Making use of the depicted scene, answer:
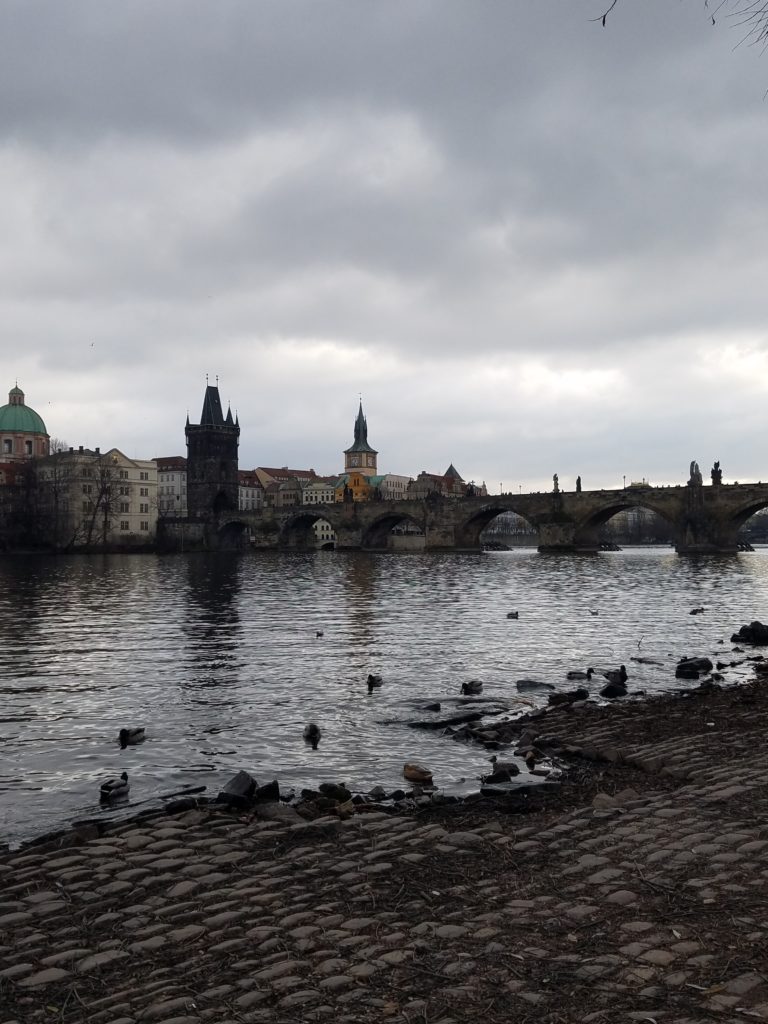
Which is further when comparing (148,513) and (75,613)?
(148,513)

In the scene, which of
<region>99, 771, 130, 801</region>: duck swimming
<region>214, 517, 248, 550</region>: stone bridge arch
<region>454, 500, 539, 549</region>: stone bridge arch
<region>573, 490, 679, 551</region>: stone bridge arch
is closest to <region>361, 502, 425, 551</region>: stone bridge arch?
<region>454, 500, 539, 549</region>: stone bridge arch

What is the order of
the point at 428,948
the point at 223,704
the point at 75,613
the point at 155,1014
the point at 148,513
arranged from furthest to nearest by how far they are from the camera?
the point at 148,513, the point at 75,613, the point at 223,704, the point at 428,948, the point at 155,1014

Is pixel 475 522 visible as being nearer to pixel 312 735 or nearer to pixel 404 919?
pixel 312 735

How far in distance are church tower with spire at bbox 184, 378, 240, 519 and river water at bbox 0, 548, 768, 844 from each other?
317ft

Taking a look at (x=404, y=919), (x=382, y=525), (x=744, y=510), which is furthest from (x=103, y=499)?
(x=404, y=919)

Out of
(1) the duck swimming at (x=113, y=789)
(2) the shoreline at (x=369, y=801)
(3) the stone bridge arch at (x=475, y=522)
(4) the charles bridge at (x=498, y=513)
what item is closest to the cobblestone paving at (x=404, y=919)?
(2) the shoreline at (x=369, y=801)

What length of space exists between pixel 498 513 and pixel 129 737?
90.6 m

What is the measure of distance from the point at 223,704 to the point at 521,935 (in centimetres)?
979

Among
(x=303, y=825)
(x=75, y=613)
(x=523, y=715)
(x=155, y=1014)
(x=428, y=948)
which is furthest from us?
(x=75, y=613)

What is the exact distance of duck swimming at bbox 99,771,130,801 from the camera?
869 cm

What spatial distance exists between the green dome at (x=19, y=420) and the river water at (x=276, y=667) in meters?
96.8

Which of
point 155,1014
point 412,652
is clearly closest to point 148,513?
point 412,652

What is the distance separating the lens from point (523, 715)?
12555 mm

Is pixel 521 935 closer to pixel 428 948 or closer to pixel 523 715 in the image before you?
pixel 428 948
